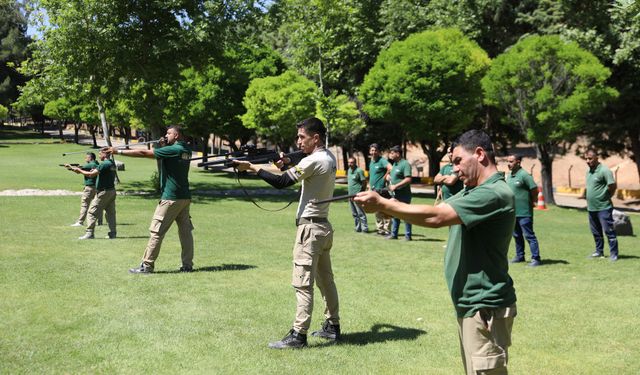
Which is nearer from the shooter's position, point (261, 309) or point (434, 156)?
point (261, 309)

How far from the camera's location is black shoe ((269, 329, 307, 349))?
7000mm

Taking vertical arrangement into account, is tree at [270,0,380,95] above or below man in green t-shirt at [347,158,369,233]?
above

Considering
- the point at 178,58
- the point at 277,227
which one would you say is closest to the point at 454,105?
the point at 178,58

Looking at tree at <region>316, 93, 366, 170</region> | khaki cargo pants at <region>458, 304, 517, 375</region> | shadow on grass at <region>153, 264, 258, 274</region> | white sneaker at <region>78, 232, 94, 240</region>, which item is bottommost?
white sneaker at <region>78, 232, 94, 240</region>

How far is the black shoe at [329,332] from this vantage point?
740 centimetres

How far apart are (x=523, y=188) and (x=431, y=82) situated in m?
20.8

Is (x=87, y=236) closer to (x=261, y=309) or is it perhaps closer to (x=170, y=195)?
(x=170, y=195)

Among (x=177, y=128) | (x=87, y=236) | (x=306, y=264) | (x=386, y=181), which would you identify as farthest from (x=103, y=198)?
(x=306, y=264)

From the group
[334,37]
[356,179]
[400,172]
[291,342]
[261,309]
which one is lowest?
[261,309]

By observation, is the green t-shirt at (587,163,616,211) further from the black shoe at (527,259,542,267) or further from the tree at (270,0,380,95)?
the tree at (270,0,380,95)

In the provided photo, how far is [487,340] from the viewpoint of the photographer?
4.34m

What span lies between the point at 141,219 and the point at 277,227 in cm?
422

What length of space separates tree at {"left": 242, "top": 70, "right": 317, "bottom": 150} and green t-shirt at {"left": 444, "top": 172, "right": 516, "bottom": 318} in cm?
3653

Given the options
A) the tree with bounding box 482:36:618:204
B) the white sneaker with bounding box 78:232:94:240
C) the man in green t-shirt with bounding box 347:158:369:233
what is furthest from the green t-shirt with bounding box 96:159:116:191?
the tree with bounding box 482:36:618:204
